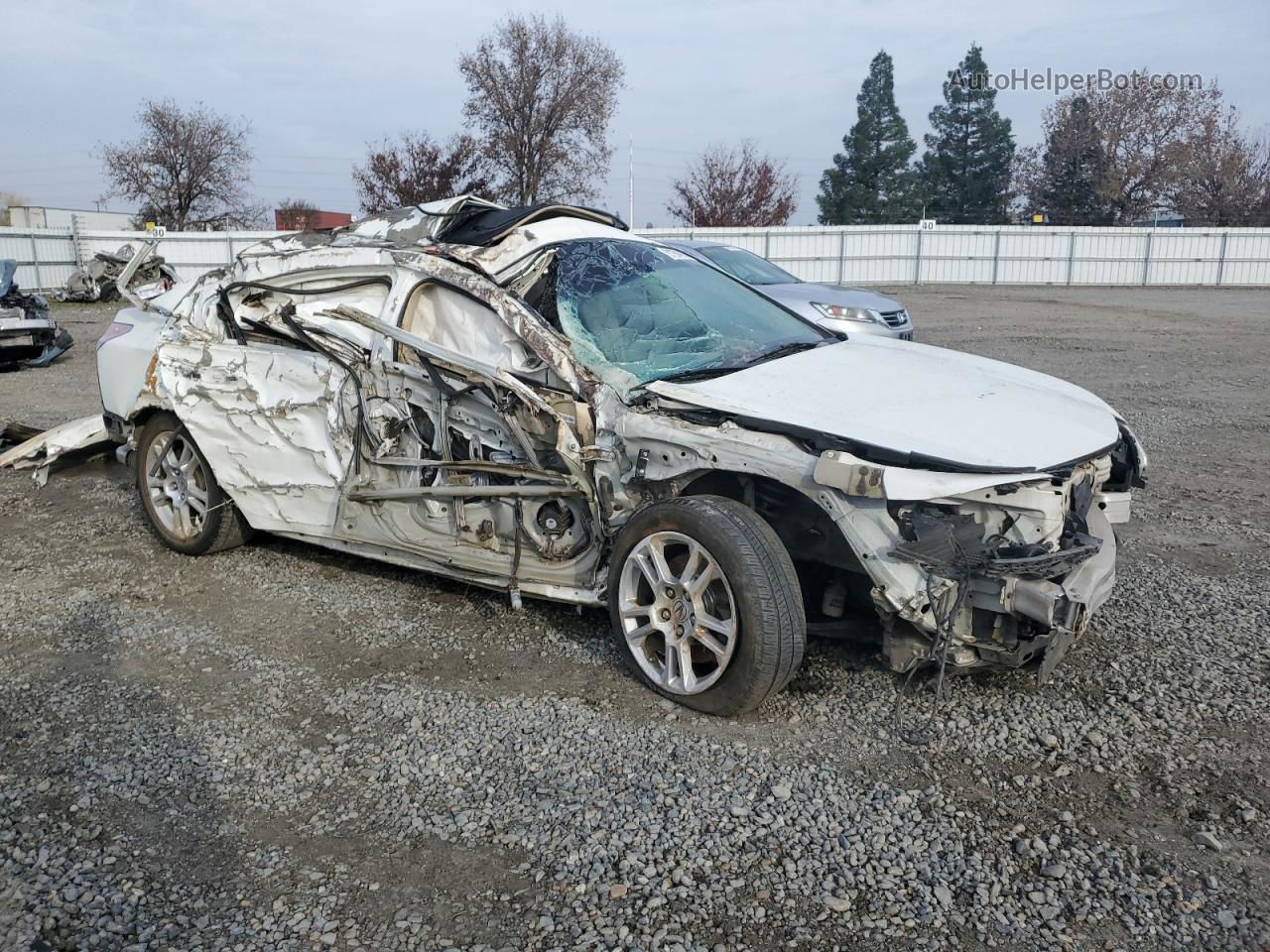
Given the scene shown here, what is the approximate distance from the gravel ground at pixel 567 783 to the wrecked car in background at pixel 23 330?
9.81 metres

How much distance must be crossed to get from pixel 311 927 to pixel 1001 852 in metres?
1.91

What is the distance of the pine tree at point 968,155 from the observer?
5200 centimetres

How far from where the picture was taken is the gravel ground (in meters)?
2.63

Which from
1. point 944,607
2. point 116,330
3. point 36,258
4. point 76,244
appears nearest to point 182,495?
point 116,330

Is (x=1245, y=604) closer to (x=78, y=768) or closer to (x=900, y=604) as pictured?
(x=900, y=604)

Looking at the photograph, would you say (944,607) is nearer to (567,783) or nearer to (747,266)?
(567,783)

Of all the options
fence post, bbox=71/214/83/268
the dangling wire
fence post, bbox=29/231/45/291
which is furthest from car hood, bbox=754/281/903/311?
fence post, bbox=71/214/83/268

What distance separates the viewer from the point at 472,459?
14.8 feet

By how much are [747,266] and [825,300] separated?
131 centimetres

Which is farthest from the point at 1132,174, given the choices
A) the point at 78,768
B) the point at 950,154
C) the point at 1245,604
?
the point at 78,768

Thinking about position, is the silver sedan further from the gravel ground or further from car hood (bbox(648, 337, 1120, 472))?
car hood (bbox(648, 337, 1120, 472))

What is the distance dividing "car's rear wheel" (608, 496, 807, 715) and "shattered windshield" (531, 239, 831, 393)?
2.18ft

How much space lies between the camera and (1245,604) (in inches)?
186

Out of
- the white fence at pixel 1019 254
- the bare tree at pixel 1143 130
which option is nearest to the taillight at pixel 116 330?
the white fence at pixel 1019 254
